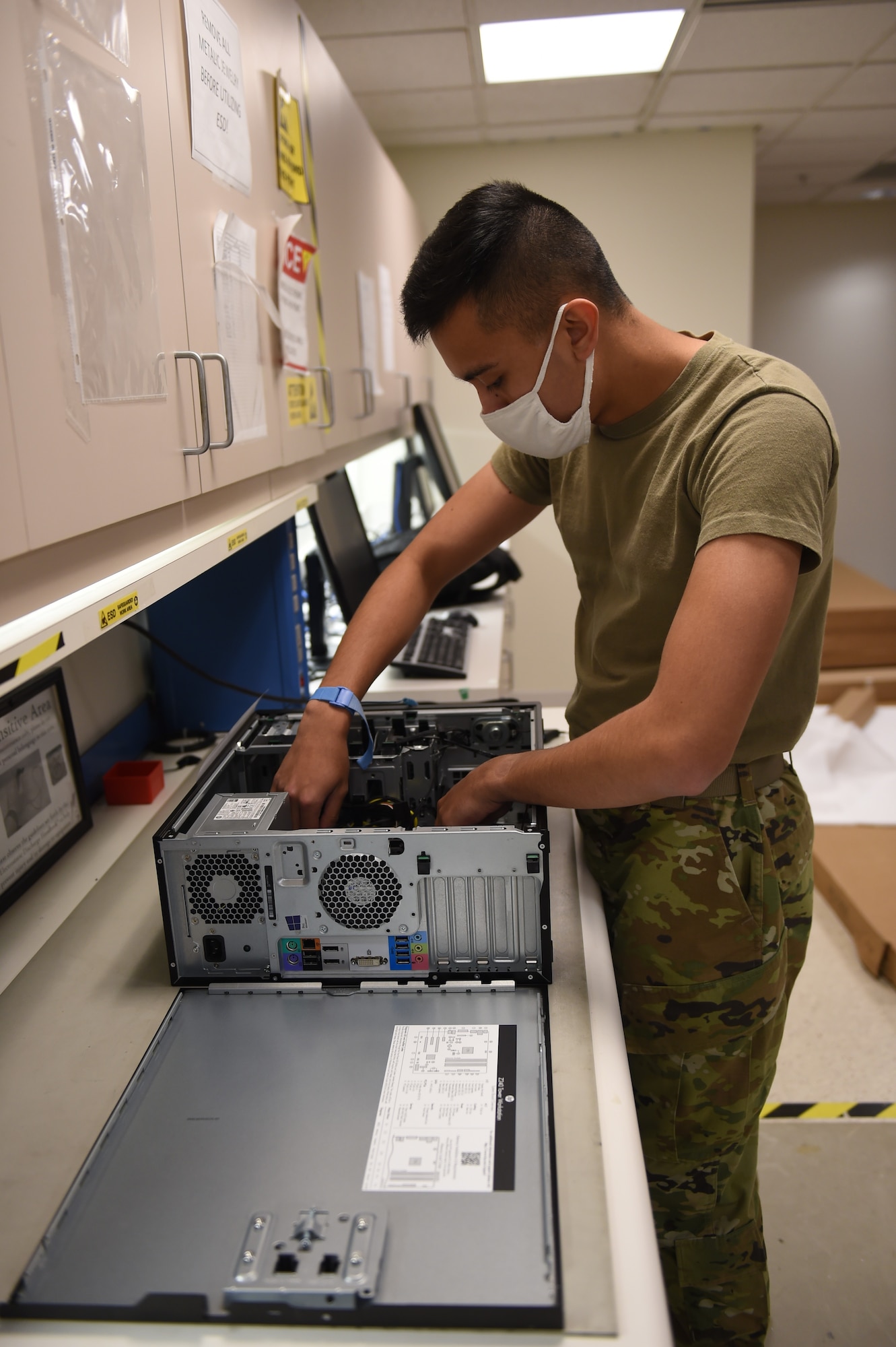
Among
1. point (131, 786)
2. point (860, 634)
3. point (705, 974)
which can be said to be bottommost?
point (860, 634)

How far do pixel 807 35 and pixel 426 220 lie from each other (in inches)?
67.2

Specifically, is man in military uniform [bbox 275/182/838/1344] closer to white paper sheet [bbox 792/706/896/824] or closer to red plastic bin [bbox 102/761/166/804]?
red plastic bin [bbox 102/761/166/804]

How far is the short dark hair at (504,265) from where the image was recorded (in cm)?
102

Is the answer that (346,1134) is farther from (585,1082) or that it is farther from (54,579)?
(54,579)

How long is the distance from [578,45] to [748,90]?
0.85 m

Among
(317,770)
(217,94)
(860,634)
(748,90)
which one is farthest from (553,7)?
(860,634)

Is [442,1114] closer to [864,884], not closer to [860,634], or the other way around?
[864,884]

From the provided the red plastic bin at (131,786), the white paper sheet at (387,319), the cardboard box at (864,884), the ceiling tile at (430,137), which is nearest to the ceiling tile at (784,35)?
the ceiling tile at (430,137)

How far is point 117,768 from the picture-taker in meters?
1.54

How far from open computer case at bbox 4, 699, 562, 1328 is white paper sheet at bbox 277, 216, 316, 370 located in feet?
2.41

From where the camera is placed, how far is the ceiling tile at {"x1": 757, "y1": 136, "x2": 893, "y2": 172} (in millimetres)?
4191

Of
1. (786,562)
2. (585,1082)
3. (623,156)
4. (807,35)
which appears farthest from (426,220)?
(585,1082)

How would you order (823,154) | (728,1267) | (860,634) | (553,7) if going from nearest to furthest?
(728,1267)
(553,7)
(823,154)
(860,634)

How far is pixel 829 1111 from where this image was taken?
2051 millimetres
